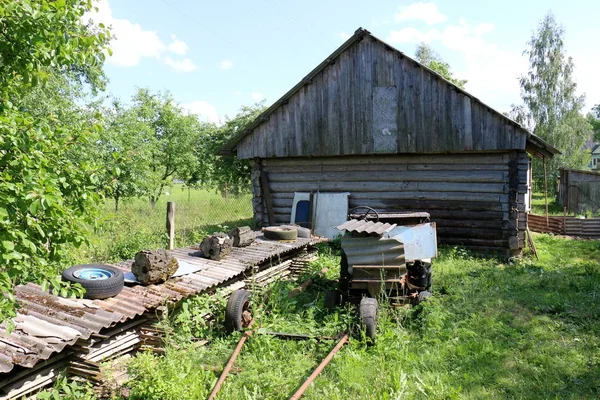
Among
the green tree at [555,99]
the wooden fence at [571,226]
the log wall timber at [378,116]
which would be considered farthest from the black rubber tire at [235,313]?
the green tree at [555,99]

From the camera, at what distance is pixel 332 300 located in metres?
6.94

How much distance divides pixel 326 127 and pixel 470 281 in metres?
6.09

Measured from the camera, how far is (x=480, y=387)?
4.78m

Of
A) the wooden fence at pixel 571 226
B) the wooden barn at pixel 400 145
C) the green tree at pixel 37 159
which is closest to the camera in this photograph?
the green tree at pixel 37 159

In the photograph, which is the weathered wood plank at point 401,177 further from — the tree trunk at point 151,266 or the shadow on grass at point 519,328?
the tree trunk at point 151,266

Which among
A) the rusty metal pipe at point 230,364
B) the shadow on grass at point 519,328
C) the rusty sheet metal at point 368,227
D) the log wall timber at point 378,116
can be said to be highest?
the log wall timber at point 378,116

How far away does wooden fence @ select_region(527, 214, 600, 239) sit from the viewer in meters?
15.5

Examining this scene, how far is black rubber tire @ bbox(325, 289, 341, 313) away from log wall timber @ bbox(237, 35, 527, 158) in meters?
6.10

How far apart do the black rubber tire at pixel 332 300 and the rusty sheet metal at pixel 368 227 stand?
3.54 feet

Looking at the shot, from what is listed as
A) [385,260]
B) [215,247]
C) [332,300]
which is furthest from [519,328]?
[215,247]

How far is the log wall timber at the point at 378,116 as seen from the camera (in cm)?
1121

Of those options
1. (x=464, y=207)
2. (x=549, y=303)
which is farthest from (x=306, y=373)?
(x=464, y=207)

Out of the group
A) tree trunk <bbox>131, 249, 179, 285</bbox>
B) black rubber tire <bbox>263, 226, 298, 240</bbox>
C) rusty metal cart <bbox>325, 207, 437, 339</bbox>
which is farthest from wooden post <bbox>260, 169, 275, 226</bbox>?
tree trunk <bbox>131, 249, 179, 285</bbox>

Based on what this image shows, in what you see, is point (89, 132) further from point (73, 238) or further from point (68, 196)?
point (73, 238)
